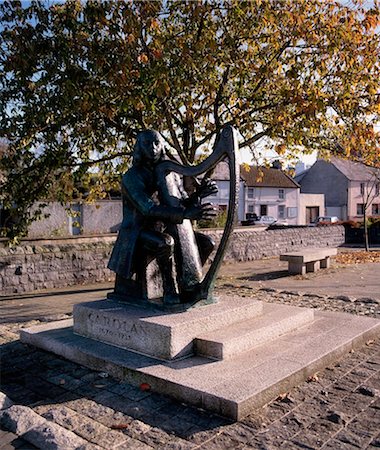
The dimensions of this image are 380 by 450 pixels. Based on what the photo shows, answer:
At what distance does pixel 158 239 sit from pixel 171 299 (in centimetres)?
65

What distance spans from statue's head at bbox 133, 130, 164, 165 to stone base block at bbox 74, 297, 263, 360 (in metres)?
1.66

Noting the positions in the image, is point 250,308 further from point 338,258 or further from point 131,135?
point 338,258

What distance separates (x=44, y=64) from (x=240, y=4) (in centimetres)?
370

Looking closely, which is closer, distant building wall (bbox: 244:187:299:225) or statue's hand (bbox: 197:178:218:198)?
Answer: statue's hand (bbox: 197:178:218:198)

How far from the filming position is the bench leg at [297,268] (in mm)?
12490

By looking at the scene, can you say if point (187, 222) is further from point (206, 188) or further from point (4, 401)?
point (4, 401)

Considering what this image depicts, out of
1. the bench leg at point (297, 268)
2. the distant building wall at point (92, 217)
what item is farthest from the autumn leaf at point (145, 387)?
the distant building wall at point (92, 217)

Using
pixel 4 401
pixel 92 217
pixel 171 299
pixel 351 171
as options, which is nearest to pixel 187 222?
pixel 171 299

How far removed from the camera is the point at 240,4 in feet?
26.8

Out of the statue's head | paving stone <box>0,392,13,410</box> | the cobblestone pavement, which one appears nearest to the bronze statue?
the statue's head

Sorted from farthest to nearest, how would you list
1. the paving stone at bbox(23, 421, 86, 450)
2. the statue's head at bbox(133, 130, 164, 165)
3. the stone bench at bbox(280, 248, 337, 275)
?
1. the stone bench at bbox(280, 248, 337, 275)
2. the statue's head at bbox(133, 130, 164, 165)
3. the paving stone at bbox(23, 421, 86, 450)

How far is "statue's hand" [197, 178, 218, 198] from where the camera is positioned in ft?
15.4

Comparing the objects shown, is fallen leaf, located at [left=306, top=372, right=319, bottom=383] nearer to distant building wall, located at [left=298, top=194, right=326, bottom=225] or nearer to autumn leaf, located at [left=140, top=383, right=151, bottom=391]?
autumn leaf, located at [left=140, top=383, right=151, bottom=391]

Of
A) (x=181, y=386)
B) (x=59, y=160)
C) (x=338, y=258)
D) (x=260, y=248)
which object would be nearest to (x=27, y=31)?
(x=59, y=160)
